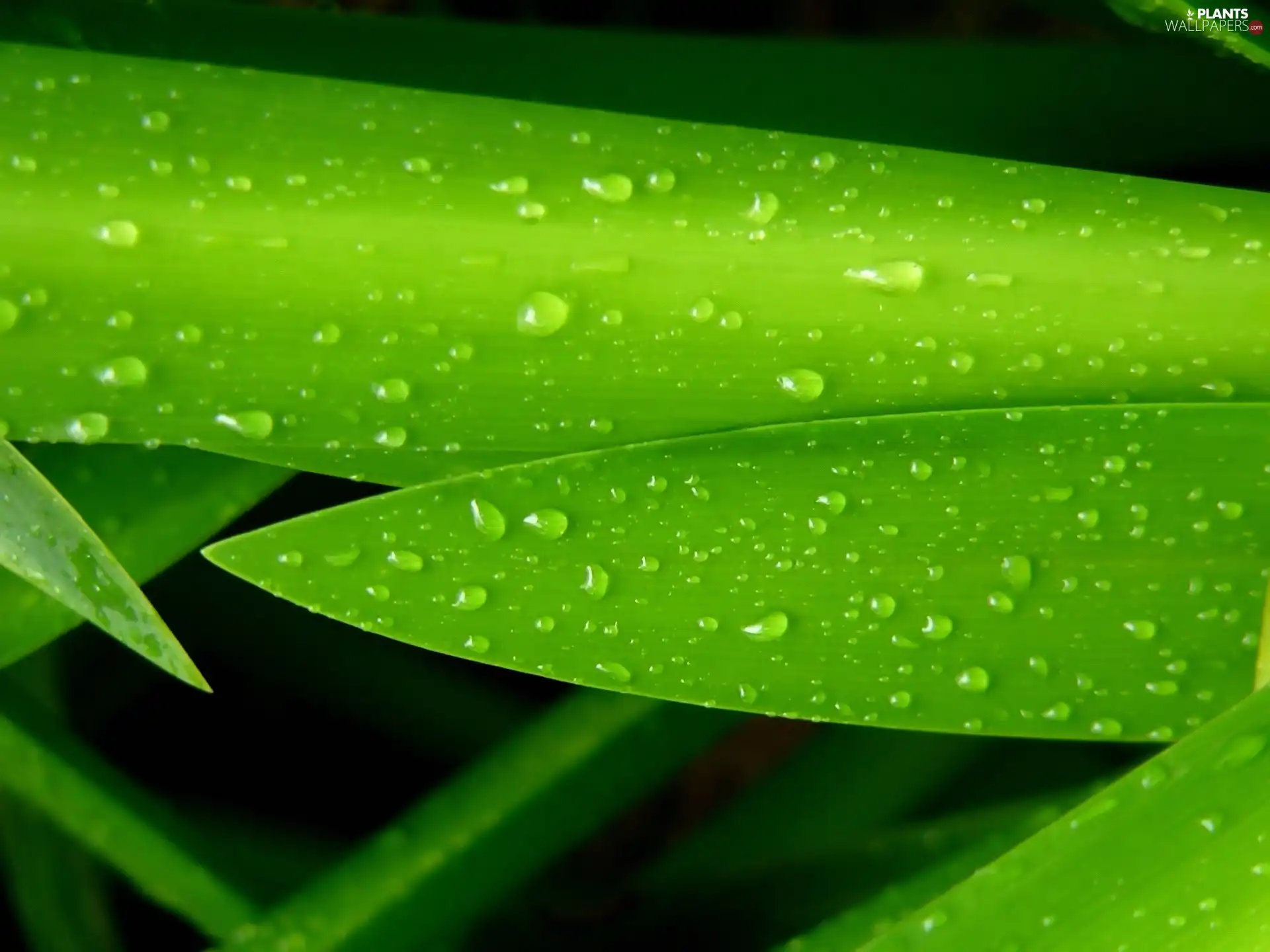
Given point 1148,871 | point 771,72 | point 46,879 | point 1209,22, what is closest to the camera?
point 1148,871

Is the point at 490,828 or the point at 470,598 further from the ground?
the point at 470,598

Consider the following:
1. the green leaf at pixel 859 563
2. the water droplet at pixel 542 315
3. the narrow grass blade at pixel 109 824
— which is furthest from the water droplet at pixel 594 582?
the narrow grass blade at pixel 109 824

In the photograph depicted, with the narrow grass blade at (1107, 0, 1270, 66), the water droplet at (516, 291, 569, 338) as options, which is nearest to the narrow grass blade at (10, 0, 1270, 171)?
the narrow grass blade at (1107, 0, 1270, 66)

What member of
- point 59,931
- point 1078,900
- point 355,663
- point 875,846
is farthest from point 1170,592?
point 59,931

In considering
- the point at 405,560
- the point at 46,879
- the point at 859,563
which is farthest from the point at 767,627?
the point at 46,879

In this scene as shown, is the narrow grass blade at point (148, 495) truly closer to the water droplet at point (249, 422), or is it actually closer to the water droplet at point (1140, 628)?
the water droplet at point (249, 422)

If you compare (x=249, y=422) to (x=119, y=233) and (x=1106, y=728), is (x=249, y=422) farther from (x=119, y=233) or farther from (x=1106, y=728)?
(x=1106, y=728)
